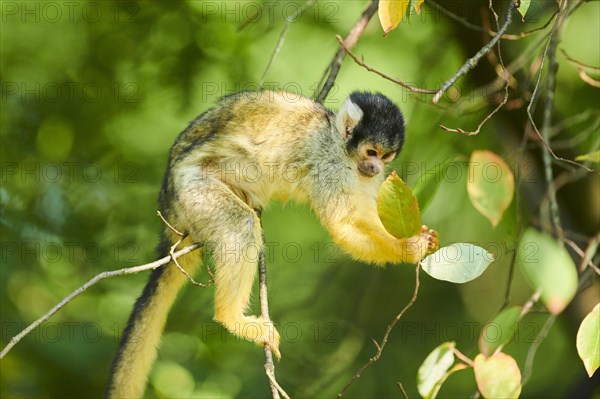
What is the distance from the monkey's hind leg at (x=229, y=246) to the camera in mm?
3785

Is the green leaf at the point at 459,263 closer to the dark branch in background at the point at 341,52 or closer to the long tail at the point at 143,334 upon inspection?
the dark branch in background at the point at 341,52

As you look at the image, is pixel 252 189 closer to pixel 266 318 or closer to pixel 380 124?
pixel 380 124

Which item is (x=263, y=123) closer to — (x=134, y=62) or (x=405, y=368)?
(x=134, y=62)

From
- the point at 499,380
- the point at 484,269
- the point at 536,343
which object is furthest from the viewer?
the point at 536,343

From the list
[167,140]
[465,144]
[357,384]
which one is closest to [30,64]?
[167,140]

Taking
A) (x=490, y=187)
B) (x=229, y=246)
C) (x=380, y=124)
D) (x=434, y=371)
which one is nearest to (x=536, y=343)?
(x=434, y=371)

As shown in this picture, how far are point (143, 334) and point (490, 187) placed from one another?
2088 millimetres

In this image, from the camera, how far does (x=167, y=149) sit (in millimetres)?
5582

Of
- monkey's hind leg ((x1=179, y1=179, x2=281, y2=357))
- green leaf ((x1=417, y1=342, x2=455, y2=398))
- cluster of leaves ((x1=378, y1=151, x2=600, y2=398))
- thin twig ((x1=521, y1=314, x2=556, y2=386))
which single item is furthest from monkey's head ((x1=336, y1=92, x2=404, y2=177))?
green leaf ((x1=417, y1=342, x2=455, y2=398))

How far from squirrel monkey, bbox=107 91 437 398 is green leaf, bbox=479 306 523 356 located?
0.90 m

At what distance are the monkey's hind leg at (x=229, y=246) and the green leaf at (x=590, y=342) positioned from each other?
1.62m

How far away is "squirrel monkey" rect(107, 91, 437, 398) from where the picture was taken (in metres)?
3.83

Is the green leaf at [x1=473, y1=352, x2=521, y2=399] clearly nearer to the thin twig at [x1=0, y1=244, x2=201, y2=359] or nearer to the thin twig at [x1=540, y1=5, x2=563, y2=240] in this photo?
the thin twig at [x1=540, y1=5, x2=563, y2=240]

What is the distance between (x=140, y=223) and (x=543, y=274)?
10.7 ft
